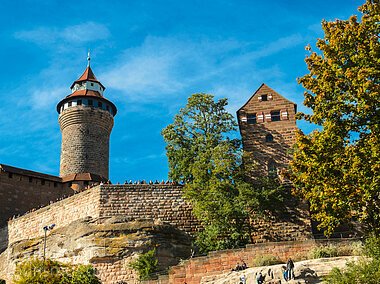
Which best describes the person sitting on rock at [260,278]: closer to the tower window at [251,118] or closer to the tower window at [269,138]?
the tower window at [269,138]

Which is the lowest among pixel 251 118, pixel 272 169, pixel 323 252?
pixel 323 252

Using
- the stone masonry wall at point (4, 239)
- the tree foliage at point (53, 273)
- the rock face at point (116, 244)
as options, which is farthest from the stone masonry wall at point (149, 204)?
the stone masonry wall at point (4, 239)

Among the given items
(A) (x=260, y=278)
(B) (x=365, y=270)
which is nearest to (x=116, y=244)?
(A) (x=260, y=278)

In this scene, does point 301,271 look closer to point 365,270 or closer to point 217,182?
point 365,270

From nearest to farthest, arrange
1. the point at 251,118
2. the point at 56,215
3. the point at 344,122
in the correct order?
1. the point at 344,122
2. the point at 251,118
3. the point at 56,215

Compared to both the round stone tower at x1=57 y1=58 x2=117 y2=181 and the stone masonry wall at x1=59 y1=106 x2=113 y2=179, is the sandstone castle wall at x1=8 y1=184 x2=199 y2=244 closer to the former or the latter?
the round stone tower at x1=57 y1=58 x2=117 y2=181

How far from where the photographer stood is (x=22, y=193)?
151 ft

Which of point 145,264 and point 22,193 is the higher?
point 22,193

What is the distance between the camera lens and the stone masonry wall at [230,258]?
88.2 ft

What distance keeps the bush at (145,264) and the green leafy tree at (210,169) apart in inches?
115

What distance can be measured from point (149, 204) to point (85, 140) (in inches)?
718

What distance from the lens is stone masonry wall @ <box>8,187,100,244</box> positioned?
115 feet

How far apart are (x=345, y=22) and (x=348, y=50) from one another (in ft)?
4.61

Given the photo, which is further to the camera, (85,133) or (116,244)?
(85,133)
